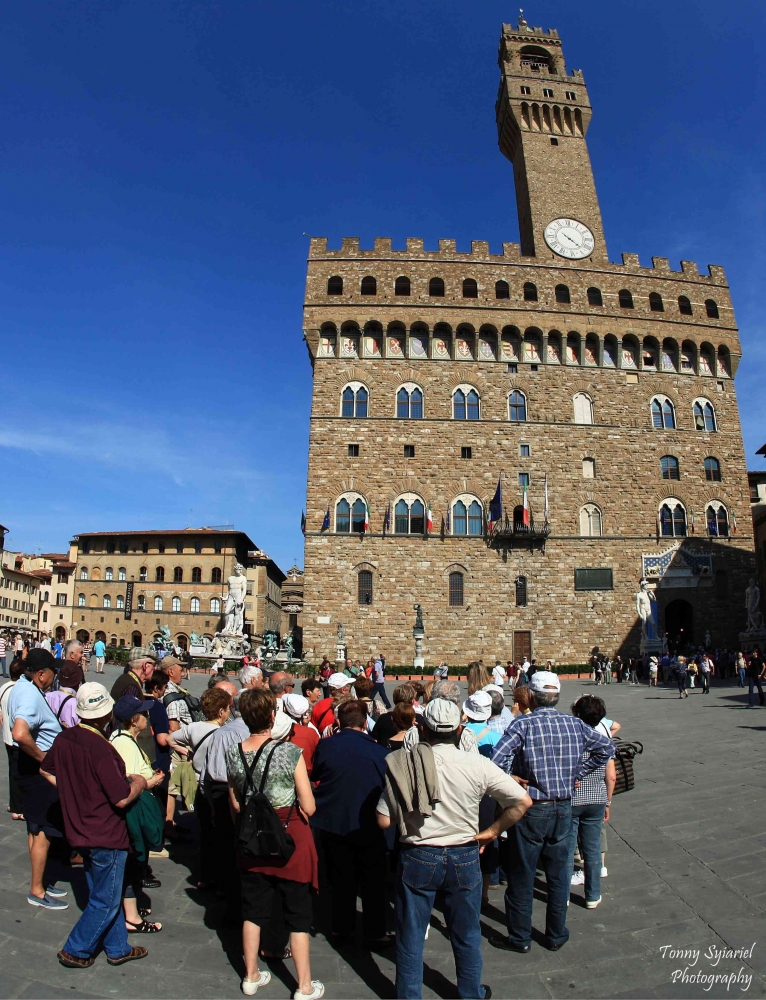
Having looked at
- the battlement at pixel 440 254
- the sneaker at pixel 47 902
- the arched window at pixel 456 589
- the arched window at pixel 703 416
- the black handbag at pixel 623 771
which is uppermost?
the battlement at pixel 440 254

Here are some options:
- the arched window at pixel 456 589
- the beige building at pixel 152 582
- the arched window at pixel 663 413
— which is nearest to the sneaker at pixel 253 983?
the arched window at pixel 456 589

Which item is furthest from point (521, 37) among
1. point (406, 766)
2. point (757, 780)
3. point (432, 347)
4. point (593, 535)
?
point (406, 766)

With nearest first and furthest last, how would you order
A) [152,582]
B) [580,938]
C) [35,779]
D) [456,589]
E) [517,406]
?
[580,938], [35,779], [456,589], [517,406], [152,582]

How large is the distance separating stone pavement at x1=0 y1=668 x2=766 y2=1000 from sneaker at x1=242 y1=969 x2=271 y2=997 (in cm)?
5

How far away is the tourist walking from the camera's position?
4.01m

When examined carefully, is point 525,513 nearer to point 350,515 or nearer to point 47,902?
point 350,515

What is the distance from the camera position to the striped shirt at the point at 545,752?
15.0 ft

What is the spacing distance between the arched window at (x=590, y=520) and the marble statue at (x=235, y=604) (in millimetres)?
15765

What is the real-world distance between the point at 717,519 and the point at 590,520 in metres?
6.51

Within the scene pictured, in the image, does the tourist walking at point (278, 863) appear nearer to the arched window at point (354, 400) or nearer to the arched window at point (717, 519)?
the arched window at point (354, 400)

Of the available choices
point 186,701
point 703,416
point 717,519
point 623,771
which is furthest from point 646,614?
point 186,701

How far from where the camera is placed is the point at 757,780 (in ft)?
28.0

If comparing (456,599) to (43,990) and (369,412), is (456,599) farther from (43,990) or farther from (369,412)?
(43,990)

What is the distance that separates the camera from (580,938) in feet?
15.5
